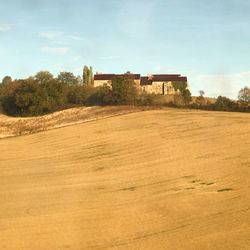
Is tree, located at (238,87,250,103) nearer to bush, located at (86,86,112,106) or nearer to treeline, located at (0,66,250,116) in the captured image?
treeline, located at (0,66,250,116)

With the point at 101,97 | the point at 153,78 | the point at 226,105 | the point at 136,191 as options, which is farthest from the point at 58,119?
the point at 153,78

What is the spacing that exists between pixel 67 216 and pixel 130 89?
128 feet

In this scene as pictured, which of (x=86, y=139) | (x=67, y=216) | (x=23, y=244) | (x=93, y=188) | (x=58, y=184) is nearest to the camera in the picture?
(x=23, y=244)

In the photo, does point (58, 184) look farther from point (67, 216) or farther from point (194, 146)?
point (194, 146)

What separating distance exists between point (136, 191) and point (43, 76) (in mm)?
48810

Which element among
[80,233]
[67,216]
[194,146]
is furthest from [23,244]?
[194,146]

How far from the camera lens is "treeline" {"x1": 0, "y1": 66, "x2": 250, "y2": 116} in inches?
1955

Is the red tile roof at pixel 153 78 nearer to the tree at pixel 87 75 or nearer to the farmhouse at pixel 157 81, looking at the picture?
the farmhouse at pixel 157 81

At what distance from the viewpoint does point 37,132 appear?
137 ft

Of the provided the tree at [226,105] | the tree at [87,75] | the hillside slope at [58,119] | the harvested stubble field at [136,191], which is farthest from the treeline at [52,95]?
the tree at [87,75]

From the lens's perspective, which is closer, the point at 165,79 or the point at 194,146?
the point at 194,146

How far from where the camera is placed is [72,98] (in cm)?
6106

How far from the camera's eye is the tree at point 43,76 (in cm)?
6097

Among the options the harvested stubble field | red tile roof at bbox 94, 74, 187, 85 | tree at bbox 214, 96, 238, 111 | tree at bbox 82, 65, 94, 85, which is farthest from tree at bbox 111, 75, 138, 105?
red tile roof at bbox 94, 74, 187, 85
